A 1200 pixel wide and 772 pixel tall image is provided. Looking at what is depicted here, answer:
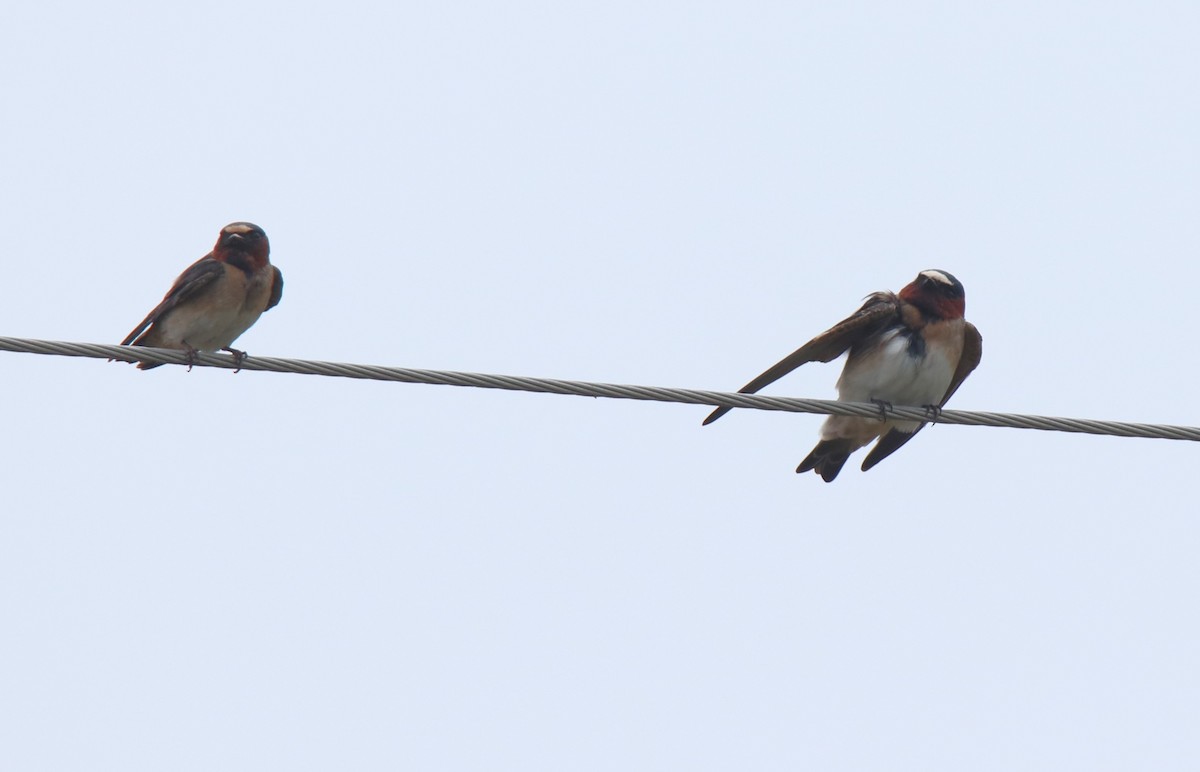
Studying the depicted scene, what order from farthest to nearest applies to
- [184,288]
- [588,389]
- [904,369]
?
[184,288]
[904,369]
[588,389]

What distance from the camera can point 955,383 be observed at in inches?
430

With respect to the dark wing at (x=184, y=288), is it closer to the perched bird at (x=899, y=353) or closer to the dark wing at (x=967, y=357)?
the perched bird at (x=899, y=353)

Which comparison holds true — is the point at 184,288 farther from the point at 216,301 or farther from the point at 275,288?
the point at 275,288

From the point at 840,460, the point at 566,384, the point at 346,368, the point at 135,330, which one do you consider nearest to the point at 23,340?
the point at 346,368

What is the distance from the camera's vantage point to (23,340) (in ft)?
22.4

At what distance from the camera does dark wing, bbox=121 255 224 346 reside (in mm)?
10789

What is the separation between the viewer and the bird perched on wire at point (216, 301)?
35.5 ft

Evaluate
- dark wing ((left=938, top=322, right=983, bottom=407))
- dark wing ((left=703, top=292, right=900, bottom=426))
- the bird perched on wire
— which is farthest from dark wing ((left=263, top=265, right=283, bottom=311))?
dark wing ((left=938, top=322, right=983, bottom=407))

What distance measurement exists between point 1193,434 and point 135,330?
20.1ft

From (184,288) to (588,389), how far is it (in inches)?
174

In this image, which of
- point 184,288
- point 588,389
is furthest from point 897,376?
point 184,288

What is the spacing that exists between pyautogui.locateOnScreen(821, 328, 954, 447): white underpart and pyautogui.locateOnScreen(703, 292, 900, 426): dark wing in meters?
0.12

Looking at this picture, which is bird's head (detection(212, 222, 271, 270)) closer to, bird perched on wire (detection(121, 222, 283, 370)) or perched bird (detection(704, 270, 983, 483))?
bird perched on wire (detection(121, 222, 283, 370))

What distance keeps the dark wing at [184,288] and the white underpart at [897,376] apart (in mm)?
3752
